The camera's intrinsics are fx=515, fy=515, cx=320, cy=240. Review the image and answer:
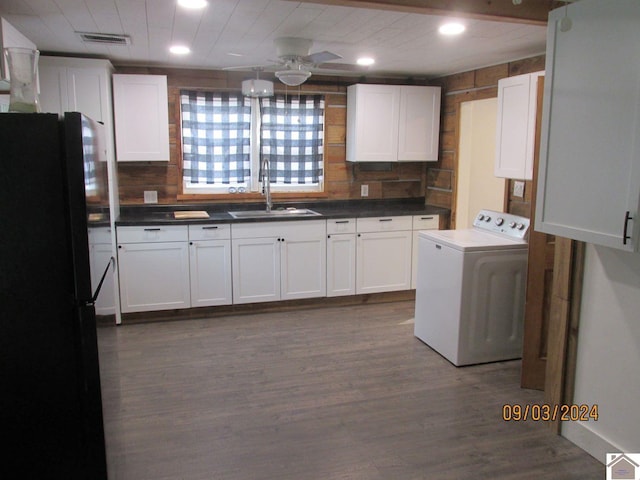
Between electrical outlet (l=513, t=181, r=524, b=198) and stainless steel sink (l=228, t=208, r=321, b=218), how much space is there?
1.76 meters

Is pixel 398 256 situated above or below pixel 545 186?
below

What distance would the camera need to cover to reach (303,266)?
15.8 ft

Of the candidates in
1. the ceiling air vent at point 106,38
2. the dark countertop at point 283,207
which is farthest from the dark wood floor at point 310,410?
the ceiling air vent at point 106,38

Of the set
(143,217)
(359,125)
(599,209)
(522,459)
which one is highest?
(359,125)

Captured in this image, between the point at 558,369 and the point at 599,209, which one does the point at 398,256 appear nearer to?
the point at 558,369

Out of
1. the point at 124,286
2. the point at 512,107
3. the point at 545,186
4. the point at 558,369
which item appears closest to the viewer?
the point at 545,186

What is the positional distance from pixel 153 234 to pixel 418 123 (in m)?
2.79

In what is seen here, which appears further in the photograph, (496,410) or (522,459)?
(496,410)

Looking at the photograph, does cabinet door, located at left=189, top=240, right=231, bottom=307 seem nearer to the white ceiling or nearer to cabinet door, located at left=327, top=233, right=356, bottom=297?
cabinet door, located at left=327, top=233, right=356, bottom=297

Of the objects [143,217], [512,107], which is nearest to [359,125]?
[512,107]

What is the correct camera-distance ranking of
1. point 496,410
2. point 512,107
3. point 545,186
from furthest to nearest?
1. point 512,107
2. point 496,410
3. point 545,186

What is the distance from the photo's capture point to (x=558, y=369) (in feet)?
9.11

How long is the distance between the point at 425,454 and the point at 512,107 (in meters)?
2.39
